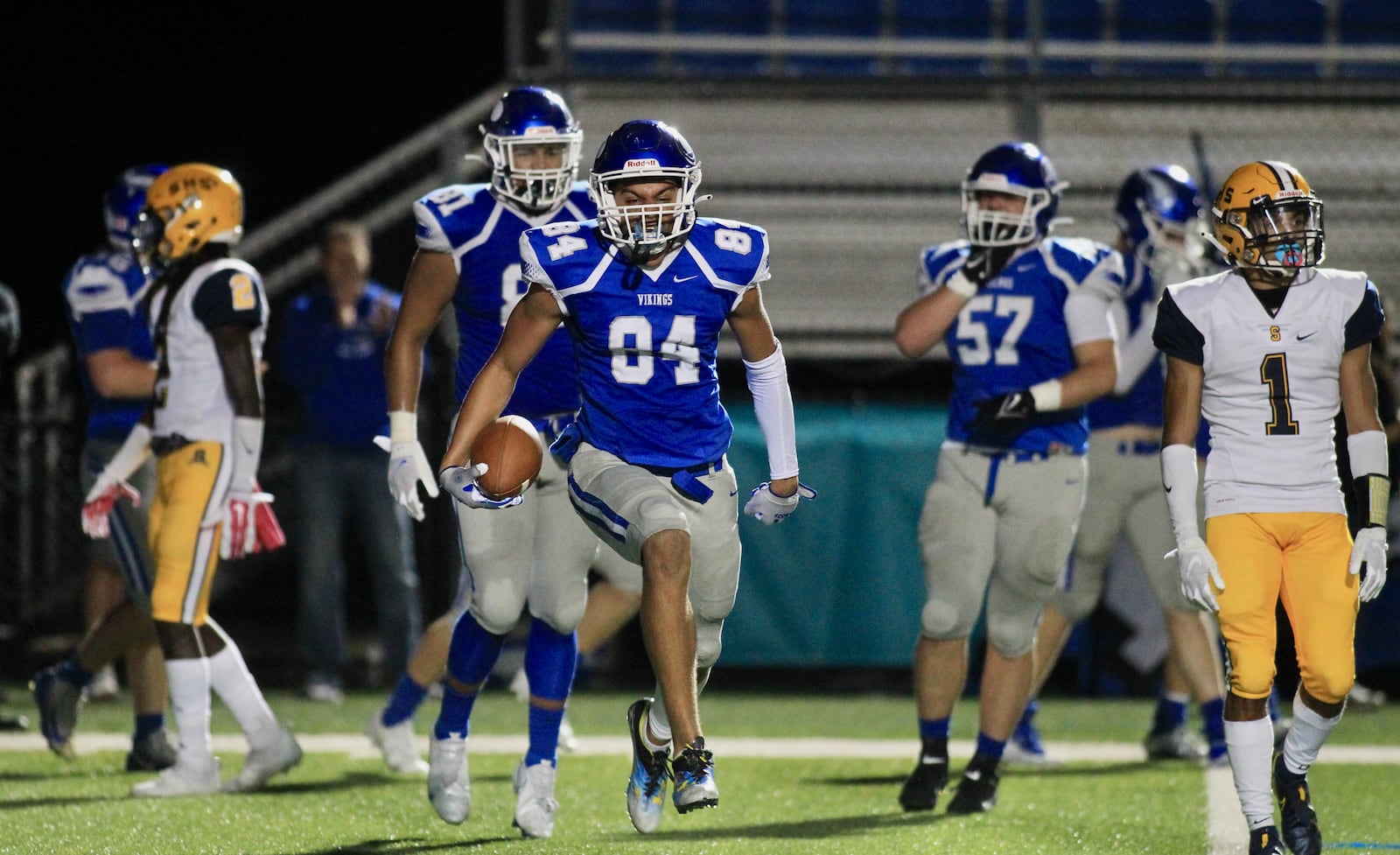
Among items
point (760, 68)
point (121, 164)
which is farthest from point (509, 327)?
point (121, 164)

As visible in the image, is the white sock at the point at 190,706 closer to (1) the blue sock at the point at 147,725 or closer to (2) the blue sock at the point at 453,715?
(1) the blue sock at the point at 147,725

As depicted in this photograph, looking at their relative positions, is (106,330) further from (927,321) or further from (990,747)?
(990,747)

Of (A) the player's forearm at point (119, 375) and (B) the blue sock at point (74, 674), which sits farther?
(A) the player's forearm at point (119, 375)

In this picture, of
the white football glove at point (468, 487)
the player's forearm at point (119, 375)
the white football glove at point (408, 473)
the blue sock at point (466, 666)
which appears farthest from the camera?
the player's forearm at point (119, 375)

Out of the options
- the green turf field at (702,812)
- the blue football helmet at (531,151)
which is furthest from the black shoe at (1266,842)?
the blue football helmet at (531,151)

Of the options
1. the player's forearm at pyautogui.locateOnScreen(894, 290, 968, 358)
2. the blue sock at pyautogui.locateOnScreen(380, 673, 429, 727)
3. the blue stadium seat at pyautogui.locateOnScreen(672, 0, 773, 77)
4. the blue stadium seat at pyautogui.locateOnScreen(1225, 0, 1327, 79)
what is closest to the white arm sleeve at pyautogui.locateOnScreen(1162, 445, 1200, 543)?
the player's forearm at pyautogui.locateOnScreen(894, 290, 968, 358)

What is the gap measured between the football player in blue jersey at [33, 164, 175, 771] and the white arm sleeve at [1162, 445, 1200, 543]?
3.00 metres

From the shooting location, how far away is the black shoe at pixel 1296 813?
4090 millimetres

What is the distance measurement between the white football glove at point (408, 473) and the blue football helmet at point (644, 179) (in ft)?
2.70

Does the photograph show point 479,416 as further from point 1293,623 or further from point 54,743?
point 54,743

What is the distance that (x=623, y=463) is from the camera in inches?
163

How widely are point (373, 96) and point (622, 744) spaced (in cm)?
714

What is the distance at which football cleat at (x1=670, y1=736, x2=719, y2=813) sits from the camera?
3781 millimetres

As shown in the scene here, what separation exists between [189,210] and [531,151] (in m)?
1.11
